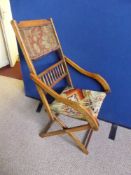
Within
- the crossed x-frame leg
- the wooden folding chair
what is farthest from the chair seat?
the crossed x-frame leg

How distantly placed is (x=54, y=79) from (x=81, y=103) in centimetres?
34

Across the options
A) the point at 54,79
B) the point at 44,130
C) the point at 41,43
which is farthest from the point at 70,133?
the point at 41,43

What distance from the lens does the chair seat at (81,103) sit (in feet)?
4.17

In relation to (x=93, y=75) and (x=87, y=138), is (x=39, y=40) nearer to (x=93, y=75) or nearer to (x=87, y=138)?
(x=93, y=75)

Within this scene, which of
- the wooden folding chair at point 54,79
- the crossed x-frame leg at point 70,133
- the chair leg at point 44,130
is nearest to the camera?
the wooden folding chair at point 54,79

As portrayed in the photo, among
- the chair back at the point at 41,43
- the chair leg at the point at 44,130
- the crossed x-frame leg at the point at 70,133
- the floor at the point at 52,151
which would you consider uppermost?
the chair back at the point at 41,43

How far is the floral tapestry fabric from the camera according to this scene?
1285 mm

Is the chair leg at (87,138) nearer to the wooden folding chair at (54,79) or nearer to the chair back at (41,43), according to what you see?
the wooden folding chair at (54,79)

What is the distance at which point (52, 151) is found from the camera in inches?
57.0

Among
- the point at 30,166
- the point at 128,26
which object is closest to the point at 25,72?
the point at 30,166

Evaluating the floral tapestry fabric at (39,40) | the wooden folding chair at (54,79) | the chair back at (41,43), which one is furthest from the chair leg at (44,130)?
the floral tapestry fabric at (39,40)

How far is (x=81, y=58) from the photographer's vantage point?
156cm

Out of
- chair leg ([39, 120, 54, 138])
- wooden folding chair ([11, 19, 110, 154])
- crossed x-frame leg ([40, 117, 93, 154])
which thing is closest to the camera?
wooden folding chair ([11, 19, 110, 154])

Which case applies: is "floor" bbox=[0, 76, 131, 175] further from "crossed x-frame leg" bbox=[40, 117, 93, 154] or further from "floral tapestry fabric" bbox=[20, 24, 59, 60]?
"floral tapestry fabric" bbox=[20, 24, 59, 60]
